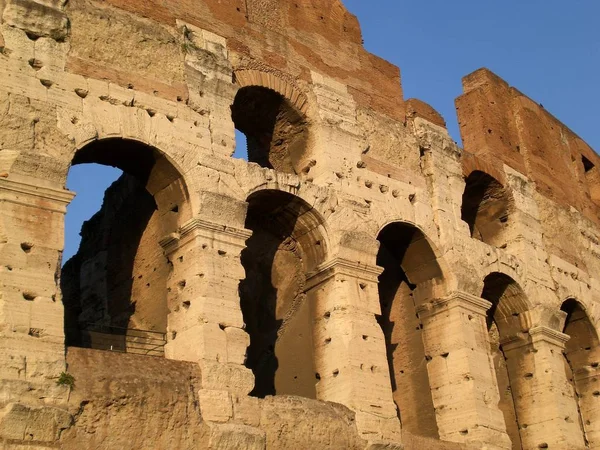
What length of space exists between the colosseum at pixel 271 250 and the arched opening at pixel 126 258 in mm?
44

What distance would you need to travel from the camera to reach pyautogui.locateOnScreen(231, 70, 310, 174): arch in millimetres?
12773

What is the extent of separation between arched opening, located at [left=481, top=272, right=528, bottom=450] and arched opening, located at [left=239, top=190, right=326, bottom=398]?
140 inches

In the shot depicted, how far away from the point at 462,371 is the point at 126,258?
505 centimetres

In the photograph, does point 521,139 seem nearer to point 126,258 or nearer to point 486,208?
point 486,208

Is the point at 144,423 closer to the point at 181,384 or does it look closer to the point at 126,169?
the point at 181,384

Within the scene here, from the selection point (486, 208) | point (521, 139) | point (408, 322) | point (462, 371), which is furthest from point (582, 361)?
point (462, 371)

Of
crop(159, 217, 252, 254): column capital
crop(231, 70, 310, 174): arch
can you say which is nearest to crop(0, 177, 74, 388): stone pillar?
crop(159, 217, 252, 254): column capital

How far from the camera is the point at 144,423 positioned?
9.33 meters

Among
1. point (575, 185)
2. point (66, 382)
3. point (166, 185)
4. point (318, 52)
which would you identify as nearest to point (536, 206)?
point (575, 185)

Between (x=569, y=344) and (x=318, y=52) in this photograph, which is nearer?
(x=318, y=52)

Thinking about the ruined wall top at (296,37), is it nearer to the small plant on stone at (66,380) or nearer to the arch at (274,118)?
the arch at (274,118)

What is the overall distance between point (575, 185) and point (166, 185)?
9832mm

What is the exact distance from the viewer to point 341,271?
12086 mm

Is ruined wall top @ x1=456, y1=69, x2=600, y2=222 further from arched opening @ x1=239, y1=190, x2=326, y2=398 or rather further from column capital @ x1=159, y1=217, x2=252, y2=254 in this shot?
column capital @ x1=159, y1=217, x2=252, y2=254
